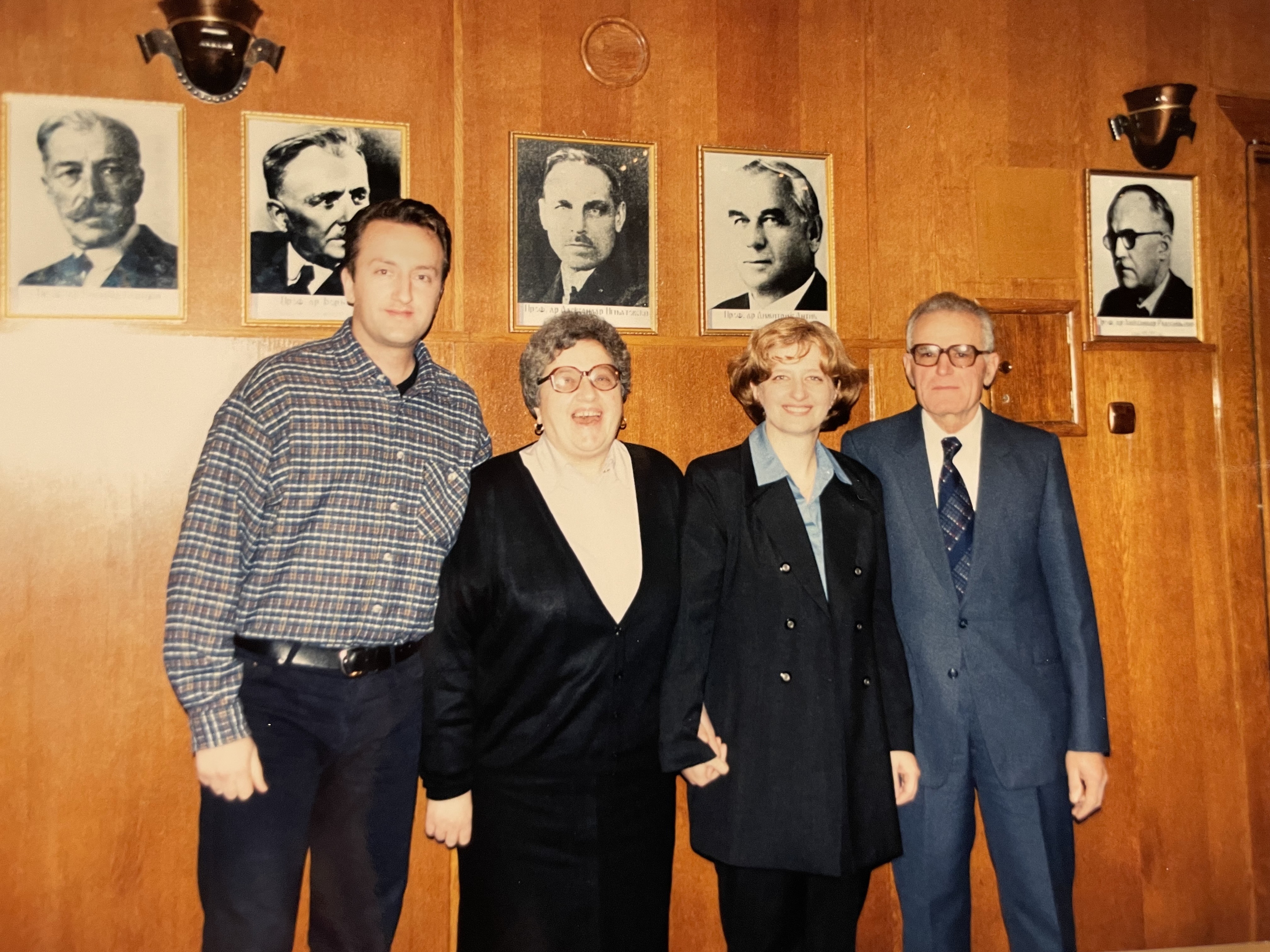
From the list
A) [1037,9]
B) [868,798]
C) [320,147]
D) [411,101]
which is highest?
[1037,9]

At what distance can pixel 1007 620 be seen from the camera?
218 centimetres

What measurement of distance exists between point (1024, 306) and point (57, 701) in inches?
128

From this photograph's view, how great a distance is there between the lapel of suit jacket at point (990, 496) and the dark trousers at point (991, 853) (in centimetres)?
36

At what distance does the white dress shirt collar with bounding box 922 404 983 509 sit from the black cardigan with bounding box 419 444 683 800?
87 centimetres

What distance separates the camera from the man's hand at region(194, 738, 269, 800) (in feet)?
5.77

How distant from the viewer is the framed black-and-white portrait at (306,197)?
2461 millimetres

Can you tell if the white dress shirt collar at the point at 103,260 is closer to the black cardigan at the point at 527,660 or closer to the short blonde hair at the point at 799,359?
the black cardigan at the point at 527,660

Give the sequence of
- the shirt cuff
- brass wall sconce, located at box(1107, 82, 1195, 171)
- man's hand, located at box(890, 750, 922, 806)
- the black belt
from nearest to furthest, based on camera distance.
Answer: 1. the shirt cuff
2. the black belt
3. man's hand, located at box(890, 750, 922, 806)
4. brass wall sconce, located at box(1107, 82, 1195, 171)

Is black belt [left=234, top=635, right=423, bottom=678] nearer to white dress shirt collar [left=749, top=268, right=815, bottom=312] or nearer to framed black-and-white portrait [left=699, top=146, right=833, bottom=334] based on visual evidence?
framed black-and-white portrait [left=699, top=146, right=833, bottom=334]

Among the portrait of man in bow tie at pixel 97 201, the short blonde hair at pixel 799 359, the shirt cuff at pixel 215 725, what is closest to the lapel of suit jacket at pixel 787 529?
the short blonde hair at pixel 799 359

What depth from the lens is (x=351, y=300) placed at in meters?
2.11

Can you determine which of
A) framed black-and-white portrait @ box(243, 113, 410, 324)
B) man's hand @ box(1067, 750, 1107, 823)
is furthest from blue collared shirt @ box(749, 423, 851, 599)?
framed black-and-white portrait @ box(243, 113, 410, 324)

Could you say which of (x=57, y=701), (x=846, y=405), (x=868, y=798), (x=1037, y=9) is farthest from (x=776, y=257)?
(x=57, y=701)

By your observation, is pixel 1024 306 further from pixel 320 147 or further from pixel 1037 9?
pixel 320 147
